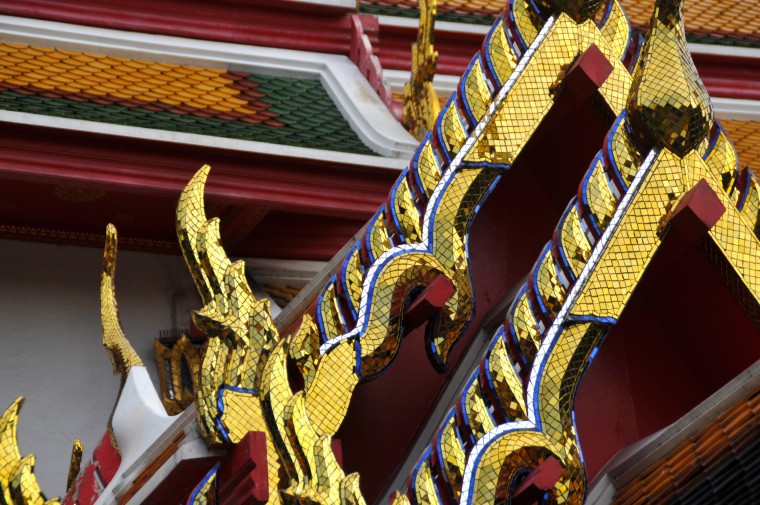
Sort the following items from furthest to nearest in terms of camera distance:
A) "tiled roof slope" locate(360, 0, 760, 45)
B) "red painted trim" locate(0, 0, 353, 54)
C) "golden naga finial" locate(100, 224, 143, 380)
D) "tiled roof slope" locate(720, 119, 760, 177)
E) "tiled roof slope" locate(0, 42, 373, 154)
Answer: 1. "tiled roof slope" locate(360, 0, 760, 45)
2. "tiled roof slope" locate(720, 119, 760, 177)
3. "red painted trim" locate(0, 0, 353, 54)
4. "tiled roof slope" locate(0, 42, 373, 154)
5. "golden naga finial" locate(100, 224, 143, 380)

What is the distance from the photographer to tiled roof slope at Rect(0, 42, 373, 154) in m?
9.25

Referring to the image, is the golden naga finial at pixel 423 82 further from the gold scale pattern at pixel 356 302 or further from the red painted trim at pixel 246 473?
the red painted trim at pixel 246 473

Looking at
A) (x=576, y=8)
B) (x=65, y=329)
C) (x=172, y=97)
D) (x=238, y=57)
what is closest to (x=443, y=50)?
(x=238, y=57)

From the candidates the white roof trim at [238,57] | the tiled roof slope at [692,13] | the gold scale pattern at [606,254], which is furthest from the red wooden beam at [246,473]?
the tiled roof slope at [692,13]

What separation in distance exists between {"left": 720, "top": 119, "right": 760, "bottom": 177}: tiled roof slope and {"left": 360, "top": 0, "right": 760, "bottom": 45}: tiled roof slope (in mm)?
796

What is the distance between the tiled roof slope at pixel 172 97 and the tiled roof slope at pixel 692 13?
5.44 feet

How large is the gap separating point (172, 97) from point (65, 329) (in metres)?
1.34

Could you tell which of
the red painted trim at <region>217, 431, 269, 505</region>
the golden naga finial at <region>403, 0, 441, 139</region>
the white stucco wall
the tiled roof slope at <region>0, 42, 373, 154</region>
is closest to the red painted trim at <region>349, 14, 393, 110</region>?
the tiled roof slope at <region>0, 42, 373, 154</region>

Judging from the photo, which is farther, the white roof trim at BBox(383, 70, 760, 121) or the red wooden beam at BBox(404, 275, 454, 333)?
the white roof trim at BBox(383, 70, 760, 121)

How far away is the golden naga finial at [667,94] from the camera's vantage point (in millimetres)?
5703

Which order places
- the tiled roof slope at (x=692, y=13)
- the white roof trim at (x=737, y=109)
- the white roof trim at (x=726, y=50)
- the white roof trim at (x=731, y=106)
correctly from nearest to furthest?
the white roof trim at (x=731, y=106) → the white roof trim at (x=737, y=109) → the tiled roof slope at (x=692, y=13) → the white roof trim at (x=726, y=50)

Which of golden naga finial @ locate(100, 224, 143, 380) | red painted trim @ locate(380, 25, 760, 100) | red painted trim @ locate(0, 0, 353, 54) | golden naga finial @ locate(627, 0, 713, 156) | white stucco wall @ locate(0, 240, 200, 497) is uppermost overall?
red painted trim @ locate(380, 25, 760, 100)

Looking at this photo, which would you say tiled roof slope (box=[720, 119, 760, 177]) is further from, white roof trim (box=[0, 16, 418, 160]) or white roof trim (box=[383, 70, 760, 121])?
white roof trim (box=[0, 16, 418, 160])

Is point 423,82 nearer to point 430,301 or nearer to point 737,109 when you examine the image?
point 737,109
